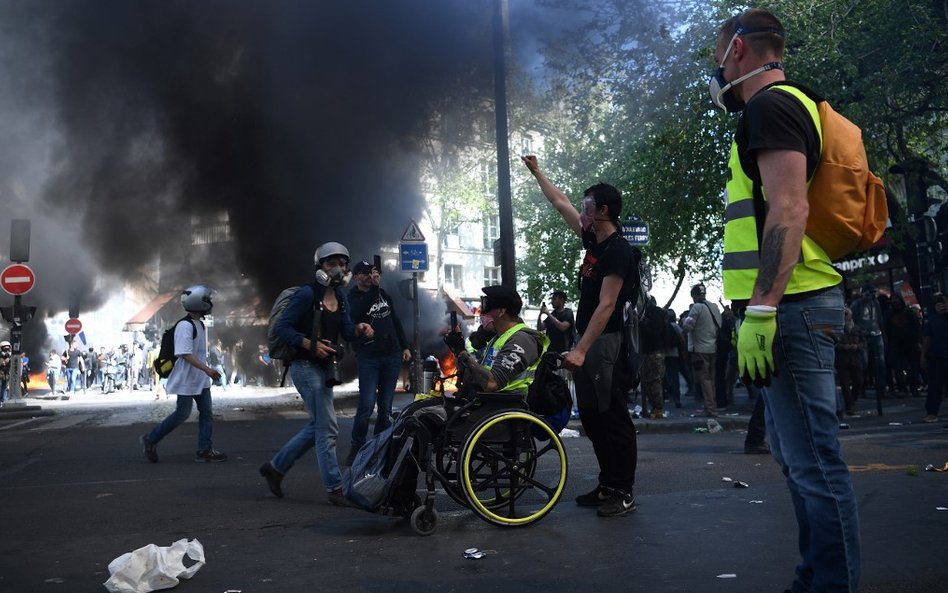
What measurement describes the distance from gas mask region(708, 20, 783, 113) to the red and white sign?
56.1 feet

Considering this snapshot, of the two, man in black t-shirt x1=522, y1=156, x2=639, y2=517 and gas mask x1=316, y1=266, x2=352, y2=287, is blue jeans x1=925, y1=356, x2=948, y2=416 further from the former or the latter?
gas mask x1=316, y1=266, x2=352, y2=287

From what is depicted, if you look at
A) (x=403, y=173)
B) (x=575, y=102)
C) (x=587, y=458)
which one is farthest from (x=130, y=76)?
(x=587, y=458)

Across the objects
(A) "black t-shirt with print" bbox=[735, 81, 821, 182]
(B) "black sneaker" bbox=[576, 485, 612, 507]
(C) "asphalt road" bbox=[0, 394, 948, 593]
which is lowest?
(C) "asphalt road" bbox=[0, 394, 948, 593]

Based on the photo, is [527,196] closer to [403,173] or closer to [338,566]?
[403,173]

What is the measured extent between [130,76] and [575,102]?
827 centimetres

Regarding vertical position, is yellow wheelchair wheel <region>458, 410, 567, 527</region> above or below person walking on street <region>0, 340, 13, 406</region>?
below

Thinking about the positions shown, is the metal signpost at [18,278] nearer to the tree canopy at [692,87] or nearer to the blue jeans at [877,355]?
the tree canopy at [692,87]

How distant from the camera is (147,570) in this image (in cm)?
360

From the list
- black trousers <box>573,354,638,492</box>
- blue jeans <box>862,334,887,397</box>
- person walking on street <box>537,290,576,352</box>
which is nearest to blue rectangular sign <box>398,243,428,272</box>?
person walking on street <box>537,290,576,352</box>

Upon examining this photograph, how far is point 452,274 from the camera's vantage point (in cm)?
3734

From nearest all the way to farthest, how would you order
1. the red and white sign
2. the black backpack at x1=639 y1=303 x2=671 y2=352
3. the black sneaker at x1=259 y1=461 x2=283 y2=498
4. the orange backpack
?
1. the orange backpack
2. the black sneaker at x1=259 y1=461 x2=283 y2=498
3. the black backpack at x1=639 y1=303 x2=671 y2=352
4. the red and white sign

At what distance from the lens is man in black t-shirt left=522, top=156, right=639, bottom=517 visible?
4961 millimetres

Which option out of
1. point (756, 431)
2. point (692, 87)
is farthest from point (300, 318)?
point (692, 87)

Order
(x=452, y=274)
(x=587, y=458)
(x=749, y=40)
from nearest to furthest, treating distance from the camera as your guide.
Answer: (x=749, y=40) < (x=587, y=458) < (x=452, y=274)
